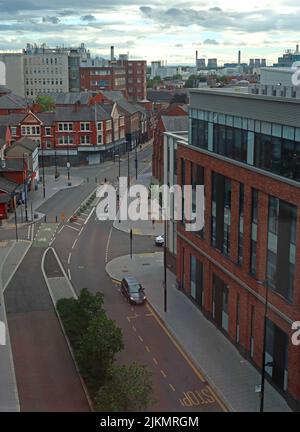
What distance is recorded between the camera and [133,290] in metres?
39.8

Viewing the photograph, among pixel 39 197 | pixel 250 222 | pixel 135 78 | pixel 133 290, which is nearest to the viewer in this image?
pixel 250 222

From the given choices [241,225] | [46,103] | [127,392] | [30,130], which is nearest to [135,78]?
[46,103]

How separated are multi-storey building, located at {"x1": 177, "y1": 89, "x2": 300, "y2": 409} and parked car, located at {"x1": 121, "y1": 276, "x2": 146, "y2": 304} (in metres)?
3.69

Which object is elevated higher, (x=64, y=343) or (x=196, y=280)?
(x=196, y=280)

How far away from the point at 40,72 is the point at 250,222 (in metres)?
135

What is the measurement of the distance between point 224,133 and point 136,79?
5368 inches

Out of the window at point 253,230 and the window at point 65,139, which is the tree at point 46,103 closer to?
the window at point 65,139

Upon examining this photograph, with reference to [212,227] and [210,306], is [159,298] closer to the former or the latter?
[210,306]

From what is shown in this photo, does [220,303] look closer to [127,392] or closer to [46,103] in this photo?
[127,392]

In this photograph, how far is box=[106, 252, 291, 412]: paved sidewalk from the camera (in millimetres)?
27203

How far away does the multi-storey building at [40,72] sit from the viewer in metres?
153

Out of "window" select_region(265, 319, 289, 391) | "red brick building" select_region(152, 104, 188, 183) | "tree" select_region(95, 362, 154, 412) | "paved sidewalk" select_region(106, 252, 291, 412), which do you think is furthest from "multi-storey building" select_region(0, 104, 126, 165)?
"tree" select_region(95, 362, 154, 412)

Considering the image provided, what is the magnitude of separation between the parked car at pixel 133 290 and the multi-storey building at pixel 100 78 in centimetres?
11576

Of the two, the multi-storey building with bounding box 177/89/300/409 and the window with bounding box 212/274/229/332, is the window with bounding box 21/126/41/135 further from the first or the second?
the window with bounding box 212/274/229/332
